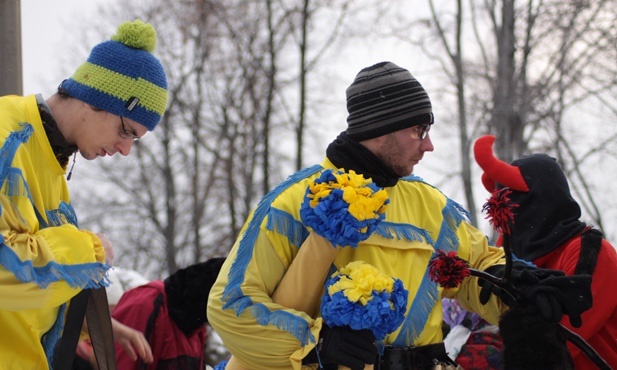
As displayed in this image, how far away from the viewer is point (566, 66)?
52.4 feet

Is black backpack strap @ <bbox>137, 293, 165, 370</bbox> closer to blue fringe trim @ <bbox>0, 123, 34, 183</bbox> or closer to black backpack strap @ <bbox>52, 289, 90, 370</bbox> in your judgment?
black backpack strap @ <bbox>52, 289, 90, 370</bbox>

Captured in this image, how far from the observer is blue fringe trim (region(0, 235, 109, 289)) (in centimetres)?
256

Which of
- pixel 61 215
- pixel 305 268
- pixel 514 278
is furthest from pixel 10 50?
pixel 514 278

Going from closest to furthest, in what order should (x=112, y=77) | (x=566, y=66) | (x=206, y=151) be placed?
(x=112, y=77), (x=566, y=66), (x=206, y=151)

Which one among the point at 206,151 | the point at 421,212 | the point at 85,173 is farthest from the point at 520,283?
the point at 85,173

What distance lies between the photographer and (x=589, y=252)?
397 centimetres

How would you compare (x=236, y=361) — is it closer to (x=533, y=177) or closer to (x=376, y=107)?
(x=376, y=107)

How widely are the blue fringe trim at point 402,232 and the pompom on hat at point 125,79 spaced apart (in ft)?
3.31

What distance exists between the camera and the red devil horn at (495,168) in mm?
4316

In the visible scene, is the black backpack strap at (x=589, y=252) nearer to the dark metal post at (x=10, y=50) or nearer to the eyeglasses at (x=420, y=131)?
the eyeglasses at (x=420, y=131)

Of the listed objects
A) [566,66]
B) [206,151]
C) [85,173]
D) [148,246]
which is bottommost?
[148,246]

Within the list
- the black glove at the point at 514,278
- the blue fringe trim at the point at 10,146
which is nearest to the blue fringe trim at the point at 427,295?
the black glove at the point at 514,278

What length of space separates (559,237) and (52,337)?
2468mm

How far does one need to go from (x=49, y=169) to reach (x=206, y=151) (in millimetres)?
18014
